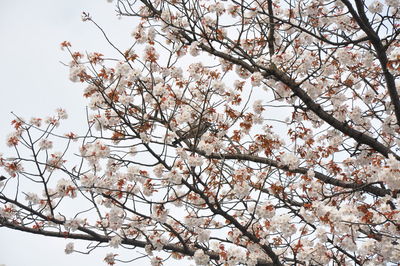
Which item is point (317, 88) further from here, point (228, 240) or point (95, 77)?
point (95, 77)

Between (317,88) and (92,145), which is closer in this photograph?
(92,145)

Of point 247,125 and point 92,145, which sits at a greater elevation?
point 247,125

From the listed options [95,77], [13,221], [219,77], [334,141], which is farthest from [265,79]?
[13,221]

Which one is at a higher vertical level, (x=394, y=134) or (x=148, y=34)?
(x=148, y=34)

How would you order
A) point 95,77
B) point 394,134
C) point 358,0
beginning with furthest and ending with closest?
point 394,134 < point 95,77 < point 358,0

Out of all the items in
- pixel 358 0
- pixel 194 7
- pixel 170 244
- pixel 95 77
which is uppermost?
pixel 194 7

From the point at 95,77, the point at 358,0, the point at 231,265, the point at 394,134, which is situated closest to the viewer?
the point at 358,0

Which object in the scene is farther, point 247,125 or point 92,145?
point 247,125

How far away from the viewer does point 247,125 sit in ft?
21.1

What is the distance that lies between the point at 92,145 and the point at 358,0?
11.9 feet

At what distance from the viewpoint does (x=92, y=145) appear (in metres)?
5.20

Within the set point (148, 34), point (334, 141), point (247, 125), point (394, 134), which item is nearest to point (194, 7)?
point (148, 34)

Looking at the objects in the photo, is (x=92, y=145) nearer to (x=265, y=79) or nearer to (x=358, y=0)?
(x=265, y=79)

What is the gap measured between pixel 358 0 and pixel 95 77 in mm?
3370
